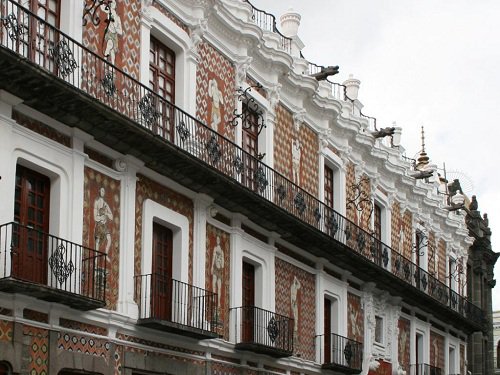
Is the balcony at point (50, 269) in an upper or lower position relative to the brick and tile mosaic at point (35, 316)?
upper

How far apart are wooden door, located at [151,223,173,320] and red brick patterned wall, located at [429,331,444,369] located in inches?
681

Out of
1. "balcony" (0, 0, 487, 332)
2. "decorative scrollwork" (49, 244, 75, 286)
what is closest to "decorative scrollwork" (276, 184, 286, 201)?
"balcony" (0, 0, 487, 332)

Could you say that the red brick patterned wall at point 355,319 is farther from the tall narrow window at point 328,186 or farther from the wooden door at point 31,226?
the wooden door at point 31,226

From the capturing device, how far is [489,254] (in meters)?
44.9

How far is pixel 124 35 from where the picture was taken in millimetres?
19312

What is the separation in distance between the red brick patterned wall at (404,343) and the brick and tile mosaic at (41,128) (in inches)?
691

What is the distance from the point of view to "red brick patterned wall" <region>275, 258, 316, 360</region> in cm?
2466

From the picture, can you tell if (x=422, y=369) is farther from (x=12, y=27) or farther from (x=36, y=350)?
(x=12, y=27)

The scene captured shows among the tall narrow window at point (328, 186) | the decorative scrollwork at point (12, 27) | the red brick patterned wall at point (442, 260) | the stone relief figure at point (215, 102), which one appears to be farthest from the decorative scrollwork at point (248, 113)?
the red brick patterned wall at point (442, 260)

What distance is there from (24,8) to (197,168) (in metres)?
5.38

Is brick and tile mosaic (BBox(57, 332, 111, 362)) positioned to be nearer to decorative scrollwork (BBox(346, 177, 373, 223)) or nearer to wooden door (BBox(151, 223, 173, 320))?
wooden door (BBox(151, 223, 173, 320))

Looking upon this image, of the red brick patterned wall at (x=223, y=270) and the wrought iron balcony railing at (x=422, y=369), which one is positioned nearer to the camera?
the red brick patterned wall at (x=223, y=270)

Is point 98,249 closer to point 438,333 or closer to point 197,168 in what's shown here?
point 197,168

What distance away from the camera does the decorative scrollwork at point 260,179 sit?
910 inches
